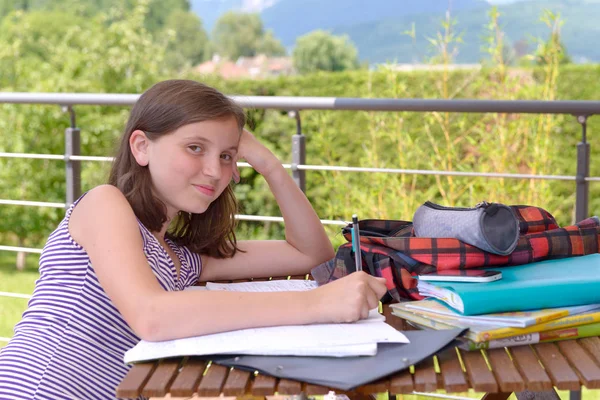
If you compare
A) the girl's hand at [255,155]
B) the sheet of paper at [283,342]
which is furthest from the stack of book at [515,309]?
the girl's hand at [255,155]

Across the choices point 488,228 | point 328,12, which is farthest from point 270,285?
point 328,12

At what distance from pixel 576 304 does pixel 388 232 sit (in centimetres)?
46

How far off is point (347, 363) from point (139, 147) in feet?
2.14

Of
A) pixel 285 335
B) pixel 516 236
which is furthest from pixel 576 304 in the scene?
pixel 285 335

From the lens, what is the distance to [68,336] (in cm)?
130

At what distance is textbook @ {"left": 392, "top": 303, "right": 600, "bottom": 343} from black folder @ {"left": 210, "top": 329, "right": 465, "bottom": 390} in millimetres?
28

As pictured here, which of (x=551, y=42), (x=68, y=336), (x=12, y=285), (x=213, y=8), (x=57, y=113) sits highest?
(x=213, y=8)

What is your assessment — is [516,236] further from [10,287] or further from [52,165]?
[52,165]

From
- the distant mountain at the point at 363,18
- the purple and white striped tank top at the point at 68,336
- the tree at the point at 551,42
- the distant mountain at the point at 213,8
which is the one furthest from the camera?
the distant mountain at the point at 213,8

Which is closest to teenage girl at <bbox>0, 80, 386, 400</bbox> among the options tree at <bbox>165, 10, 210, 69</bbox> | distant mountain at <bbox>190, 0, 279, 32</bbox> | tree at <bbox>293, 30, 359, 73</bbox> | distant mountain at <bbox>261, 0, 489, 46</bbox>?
tree at <bbox>293, 30, 359, 73</bbox>

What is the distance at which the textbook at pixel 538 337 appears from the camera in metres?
1.04

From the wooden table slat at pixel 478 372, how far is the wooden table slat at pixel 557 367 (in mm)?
76

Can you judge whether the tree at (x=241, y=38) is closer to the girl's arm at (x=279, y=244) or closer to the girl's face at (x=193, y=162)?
the girl's arm at (x=279, y=244)

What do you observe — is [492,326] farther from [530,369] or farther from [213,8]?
[213,8]
